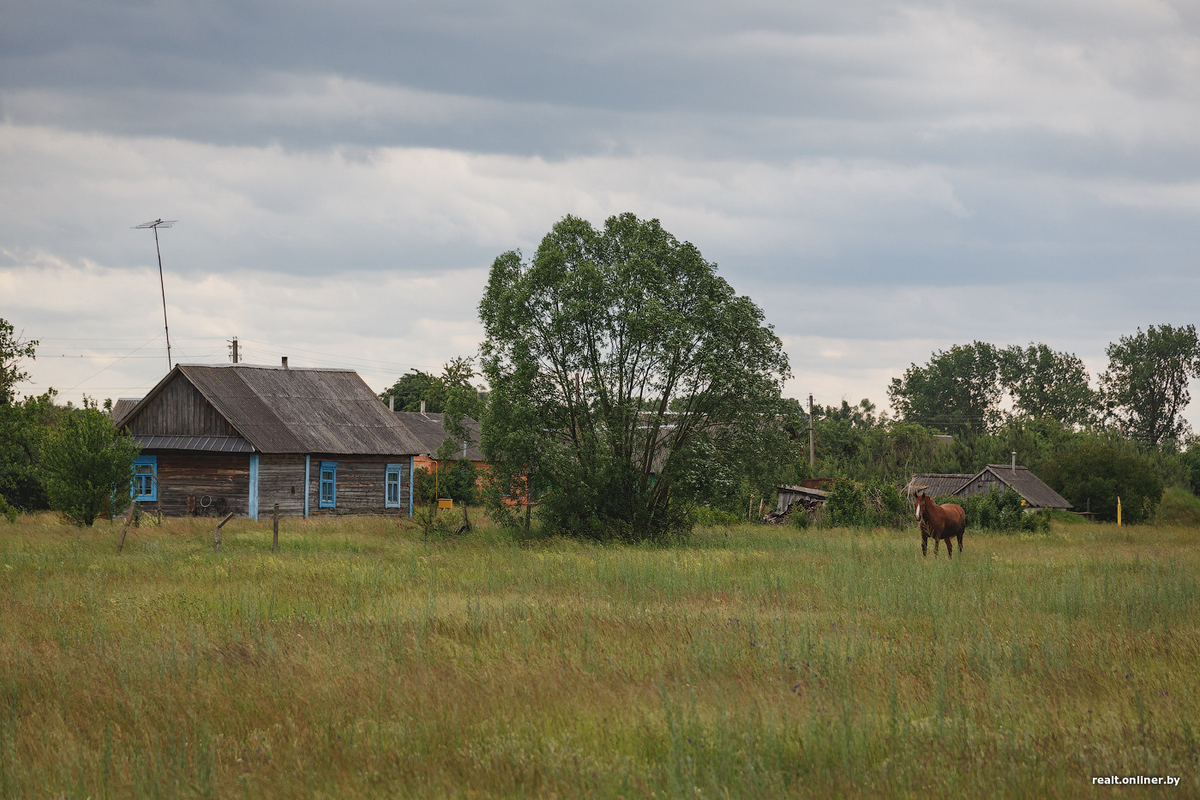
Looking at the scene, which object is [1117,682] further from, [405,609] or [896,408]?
[896,408]

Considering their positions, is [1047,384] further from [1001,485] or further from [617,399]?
[617,399]

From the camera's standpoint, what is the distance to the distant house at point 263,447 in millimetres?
30672

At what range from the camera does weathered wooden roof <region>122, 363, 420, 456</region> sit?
3164 centimetres

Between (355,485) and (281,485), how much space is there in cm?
309

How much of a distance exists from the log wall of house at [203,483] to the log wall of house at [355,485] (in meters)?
2.46

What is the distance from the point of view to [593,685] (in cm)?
718

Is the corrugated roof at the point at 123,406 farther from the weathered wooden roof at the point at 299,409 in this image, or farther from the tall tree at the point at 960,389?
the tall tree at the point at 960,389

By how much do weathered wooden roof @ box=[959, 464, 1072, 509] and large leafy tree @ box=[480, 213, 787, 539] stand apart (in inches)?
1069

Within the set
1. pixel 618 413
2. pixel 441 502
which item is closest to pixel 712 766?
pixel 618 413

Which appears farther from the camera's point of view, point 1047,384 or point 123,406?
point 1047,384

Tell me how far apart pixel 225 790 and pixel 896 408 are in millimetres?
100224

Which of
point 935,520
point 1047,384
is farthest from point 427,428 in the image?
point 1047,384

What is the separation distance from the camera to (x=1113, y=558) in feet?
60.1

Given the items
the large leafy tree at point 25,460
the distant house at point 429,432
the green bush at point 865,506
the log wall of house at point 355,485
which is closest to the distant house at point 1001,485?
the green bush at point 865,506
